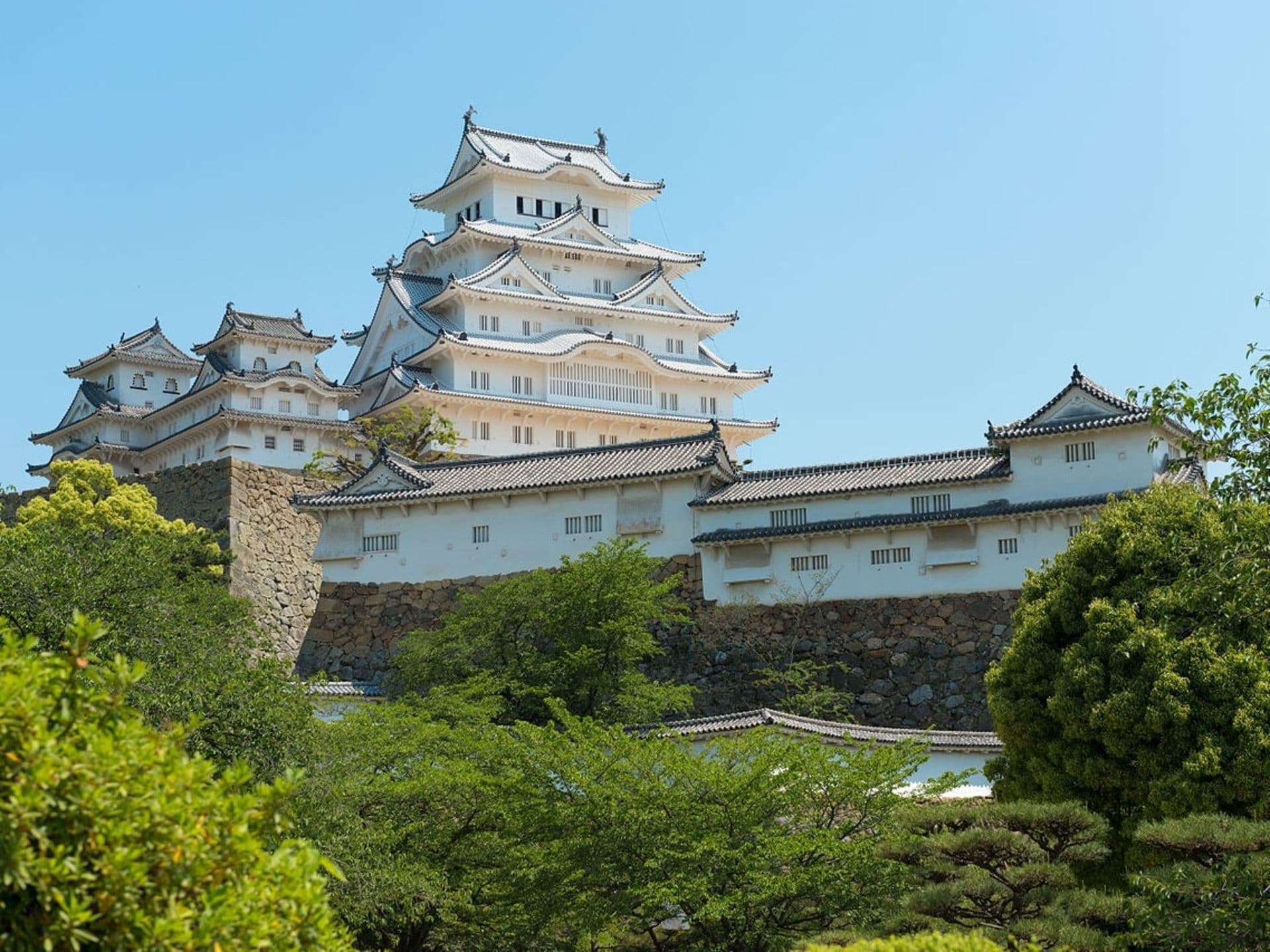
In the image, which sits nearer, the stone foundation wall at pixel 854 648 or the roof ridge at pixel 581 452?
the stone foundation wall at pixel 854 648

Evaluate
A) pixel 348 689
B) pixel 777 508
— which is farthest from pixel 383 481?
pixel 777 508

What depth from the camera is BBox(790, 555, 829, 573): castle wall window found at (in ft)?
94.1

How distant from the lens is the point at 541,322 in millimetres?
46562

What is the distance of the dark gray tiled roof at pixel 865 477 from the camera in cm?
2808

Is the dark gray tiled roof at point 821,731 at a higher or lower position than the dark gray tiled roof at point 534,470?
lower

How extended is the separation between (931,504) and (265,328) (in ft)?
74.7

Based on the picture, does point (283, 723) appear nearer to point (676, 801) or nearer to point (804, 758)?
point (676, 801)

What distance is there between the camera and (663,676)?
94.6 ft

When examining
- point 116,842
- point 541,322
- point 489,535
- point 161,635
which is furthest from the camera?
point 541,322

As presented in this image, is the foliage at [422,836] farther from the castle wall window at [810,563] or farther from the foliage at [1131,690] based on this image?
the castle wall window at [810,563]

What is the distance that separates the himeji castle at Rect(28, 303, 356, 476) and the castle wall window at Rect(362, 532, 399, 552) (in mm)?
11882

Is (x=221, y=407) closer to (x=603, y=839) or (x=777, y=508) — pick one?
(x=777, y=508)

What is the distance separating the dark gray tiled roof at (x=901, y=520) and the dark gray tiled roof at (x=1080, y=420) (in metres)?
1.04

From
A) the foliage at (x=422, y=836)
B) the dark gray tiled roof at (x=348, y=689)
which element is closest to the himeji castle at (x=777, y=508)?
the dark gray tiled roof at (x=348, y=689)
